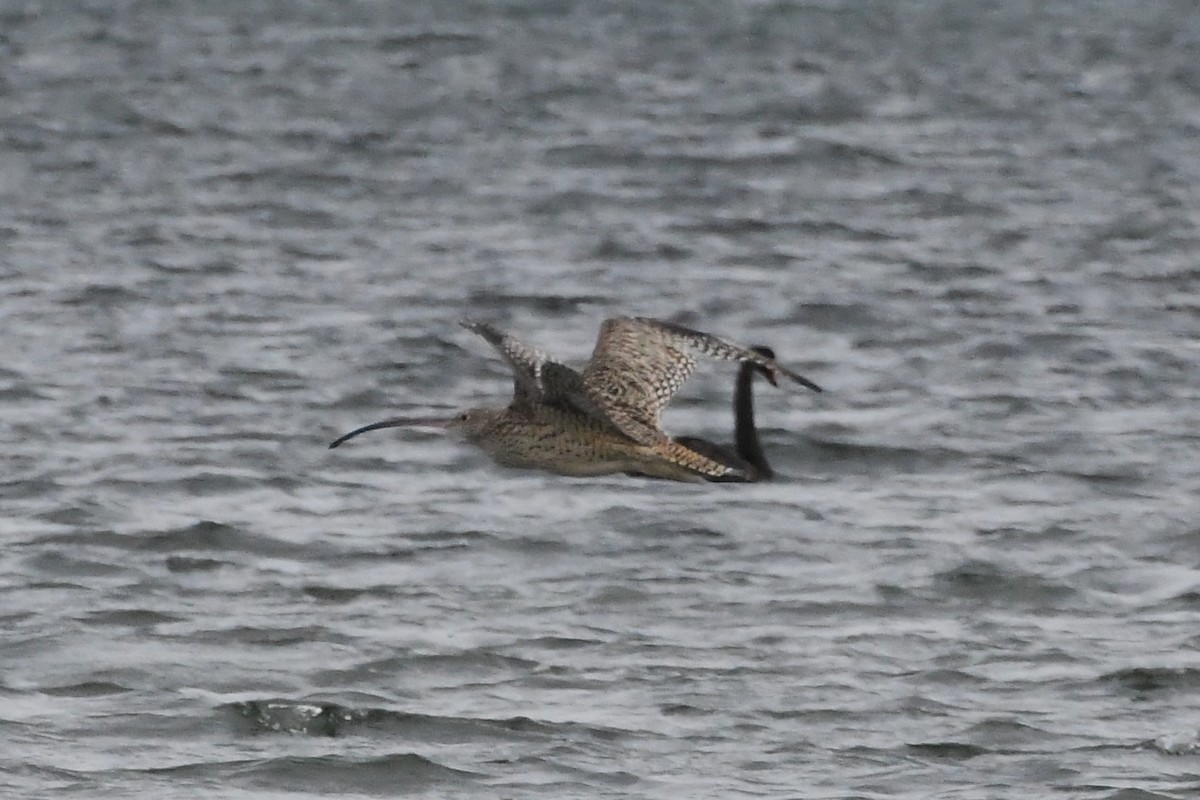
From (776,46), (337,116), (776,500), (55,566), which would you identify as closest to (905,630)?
(776,500)

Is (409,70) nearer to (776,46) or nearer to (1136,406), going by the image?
(776,46)

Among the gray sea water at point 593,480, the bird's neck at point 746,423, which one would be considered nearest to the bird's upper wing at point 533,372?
the gray sea water at point 593,480

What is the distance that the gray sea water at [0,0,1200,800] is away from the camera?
9539 mm

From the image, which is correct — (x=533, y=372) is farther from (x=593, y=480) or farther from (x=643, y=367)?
(x=593, y=480)

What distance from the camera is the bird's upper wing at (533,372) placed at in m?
11.5

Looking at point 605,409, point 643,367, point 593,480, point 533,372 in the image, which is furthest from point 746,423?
point 533,372

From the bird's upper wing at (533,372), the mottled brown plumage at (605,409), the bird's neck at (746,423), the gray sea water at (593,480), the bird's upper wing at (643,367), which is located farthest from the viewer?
the bird's neck at (746,423)

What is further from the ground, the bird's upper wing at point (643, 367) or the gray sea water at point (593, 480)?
the bird's upper wing at point (643, 367)

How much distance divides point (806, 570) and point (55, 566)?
2939 mm

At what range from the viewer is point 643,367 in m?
12.3

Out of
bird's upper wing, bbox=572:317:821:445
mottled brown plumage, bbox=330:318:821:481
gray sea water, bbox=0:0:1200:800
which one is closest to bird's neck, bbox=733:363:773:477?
gray sea water, bbox=0:0:1200:800

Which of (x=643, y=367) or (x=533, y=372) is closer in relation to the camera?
(x=533, y=372)

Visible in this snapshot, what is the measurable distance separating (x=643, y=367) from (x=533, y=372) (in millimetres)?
601

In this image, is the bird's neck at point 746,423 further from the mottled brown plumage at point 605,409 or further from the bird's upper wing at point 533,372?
the bird's upper wing at point 533,372
